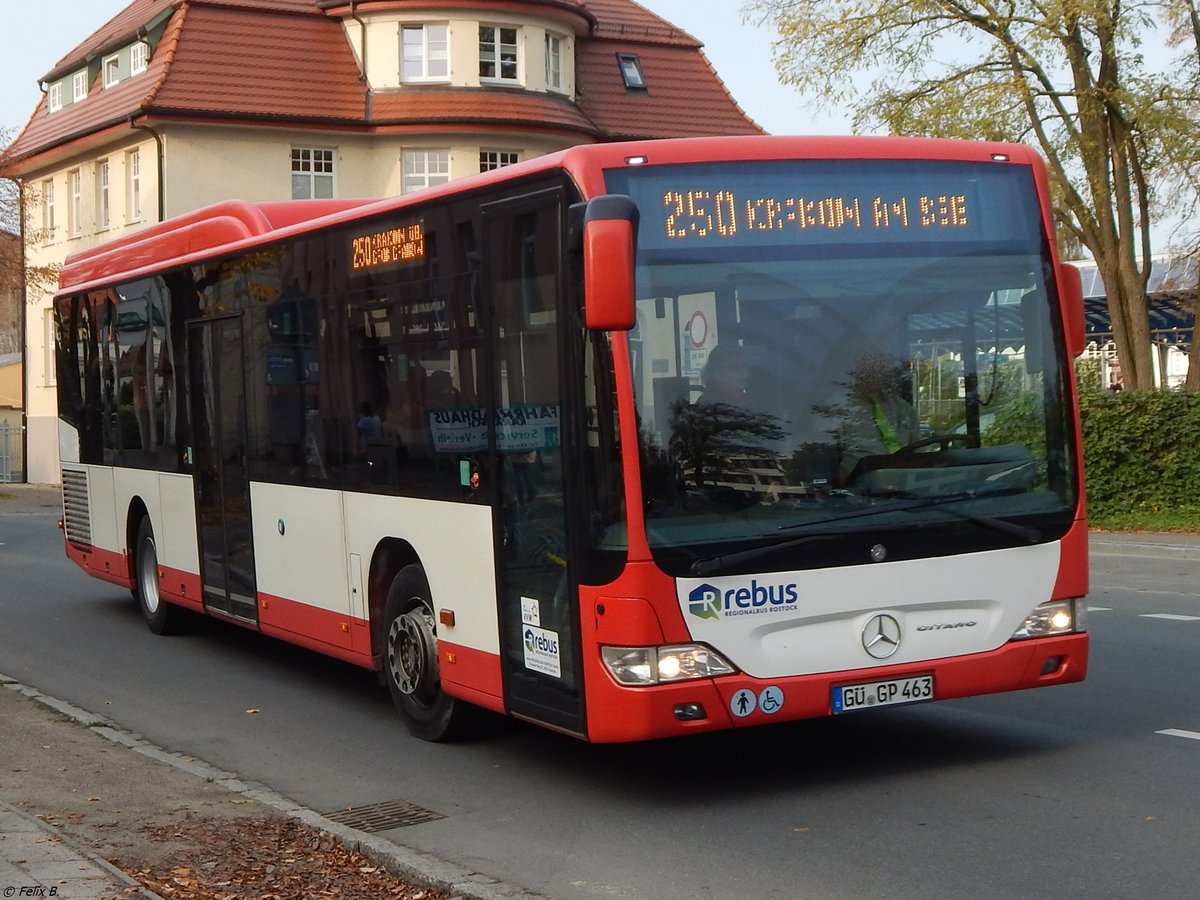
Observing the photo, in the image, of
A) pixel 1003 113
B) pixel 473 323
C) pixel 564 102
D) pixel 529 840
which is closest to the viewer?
pixel 529 840

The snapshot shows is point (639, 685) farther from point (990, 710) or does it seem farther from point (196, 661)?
point (196, 661)

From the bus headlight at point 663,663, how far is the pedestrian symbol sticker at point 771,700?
18 cm

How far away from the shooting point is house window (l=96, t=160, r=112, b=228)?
157 ft

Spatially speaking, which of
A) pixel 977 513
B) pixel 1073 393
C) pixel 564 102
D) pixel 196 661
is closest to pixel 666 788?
pixel 977 513

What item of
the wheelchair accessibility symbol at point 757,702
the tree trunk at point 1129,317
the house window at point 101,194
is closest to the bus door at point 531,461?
the wheelchair accessibility symbol at point 757,702

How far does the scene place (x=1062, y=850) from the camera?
6.51 m

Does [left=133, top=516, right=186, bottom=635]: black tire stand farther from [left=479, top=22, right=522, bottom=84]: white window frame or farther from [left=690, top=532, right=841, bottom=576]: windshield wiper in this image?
[left=479, top=22, right=522, bottom=84]: white window frame

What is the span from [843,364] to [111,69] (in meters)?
44.3

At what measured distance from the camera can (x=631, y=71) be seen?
4934 cm

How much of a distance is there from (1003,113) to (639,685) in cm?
2056

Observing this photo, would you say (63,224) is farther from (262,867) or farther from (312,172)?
(262,867)

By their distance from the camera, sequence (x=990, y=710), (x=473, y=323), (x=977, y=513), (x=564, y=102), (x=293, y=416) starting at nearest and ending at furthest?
(x=977, y=513) < (x=473, y=323) < (x=990, y=710) < (x=293, y=416) < (x=564, y=102)

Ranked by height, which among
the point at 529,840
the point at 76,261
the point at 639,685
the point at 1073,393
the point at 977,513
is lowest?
the point at 529,840

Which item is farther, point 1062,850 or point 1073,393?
point 1073,393
